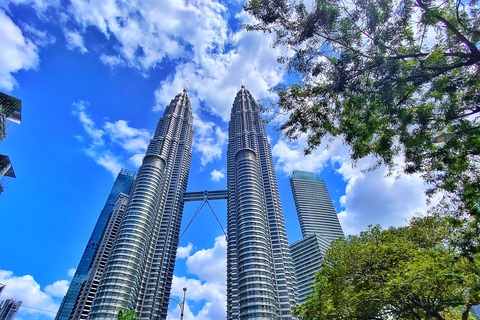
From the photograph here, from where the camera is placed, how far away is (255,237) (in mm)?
89000

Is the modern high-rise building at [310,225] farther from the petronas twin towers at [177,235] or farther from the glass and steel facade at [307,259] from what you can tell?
the petronas twin towers at [177,235]

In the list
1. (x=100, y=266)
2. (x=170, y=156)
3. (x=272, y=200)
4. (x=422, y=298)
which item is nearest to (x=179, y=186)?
(x=170, y=156)

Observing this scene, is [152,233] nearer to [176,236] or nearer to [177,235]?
[176,236]

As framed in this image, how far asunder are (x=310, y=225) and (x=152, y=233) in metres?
101

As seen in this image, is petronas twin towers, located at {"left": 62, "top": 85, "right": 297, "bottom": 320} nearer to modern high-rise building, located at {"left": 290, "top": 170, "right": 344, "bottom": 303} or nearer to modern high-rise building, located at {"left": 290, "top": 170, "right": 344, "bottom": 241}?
modern high-rise building, located at {"left": 290, "top": 170, "right": 344, "bottom": 303}

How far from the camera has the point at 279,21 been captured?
11250 mm

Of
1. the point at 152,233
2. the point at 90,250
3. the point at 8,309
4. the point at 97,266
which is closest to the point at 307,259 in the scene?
the point at 152,233

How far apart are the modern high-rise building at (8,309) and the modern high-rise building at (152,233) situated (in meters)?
143

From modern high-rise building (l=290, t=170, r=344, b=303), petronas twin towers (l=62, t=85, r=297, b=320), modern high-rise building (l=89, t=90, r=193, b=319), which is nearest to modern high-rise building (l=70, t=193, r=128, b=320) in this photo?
modern high-rise building (l=89, t=90, r=193, b=319)

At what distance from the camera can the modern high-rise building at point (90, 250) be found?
140 meters

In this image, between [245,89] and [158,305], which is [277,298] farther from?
[245,89]

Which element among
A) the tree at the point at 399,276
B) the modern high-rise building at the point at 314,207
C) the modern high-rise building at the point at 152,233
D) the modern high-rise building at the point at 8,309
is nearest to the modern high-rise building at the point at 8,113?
the modern high-rise building at the point at 152,233

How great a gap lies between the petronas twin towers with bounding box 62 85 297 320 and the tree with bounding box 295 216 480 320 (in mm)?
40497

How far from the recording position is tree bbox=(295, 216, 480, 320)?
13775mm
